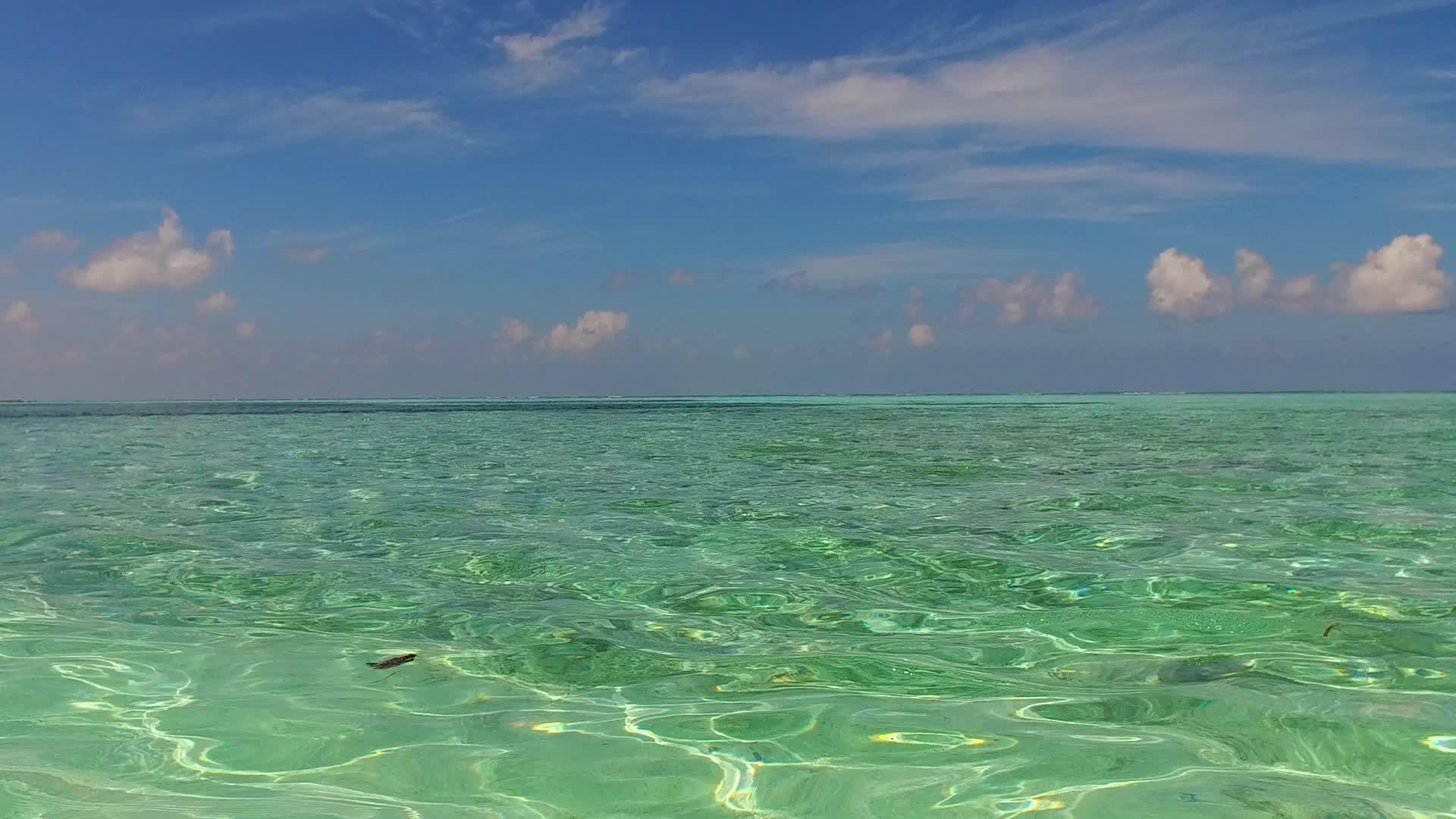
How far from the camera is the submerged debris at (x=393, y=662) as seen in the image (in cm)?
515

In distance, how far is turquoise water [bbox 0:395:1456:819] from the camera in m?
3.41

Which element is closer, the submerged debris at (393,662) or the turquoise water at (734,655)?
the turquoise water at (734,655)

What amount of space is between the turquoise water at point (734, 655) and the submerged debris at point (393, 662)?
113 millimetres

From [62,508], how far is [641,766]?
1176cm

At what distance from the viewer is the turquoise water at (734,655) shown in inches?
134

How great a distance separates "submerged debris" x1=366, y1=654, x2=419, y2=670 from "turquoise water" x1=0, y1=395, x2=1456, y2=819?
0.11m

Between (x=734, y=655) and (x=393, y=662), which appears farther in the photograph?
(x=734, y=655)

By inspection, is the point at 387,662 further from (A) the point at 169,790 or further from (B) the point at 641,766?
(B) the point at 641,766

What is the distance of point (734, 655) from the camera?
5.37m

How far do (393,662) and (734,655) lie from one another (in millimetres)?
1824

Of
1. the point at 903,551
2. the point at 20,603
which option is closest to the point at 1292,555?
the point at 903,551

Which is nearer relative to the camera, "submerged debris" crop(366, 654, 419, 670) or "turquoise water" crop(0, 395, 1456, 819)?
"turquoise water" crop(0, 395, 1456, 819)

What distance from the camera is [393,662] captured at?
5.21 metres

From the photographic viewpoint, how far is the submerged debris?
5148mm
